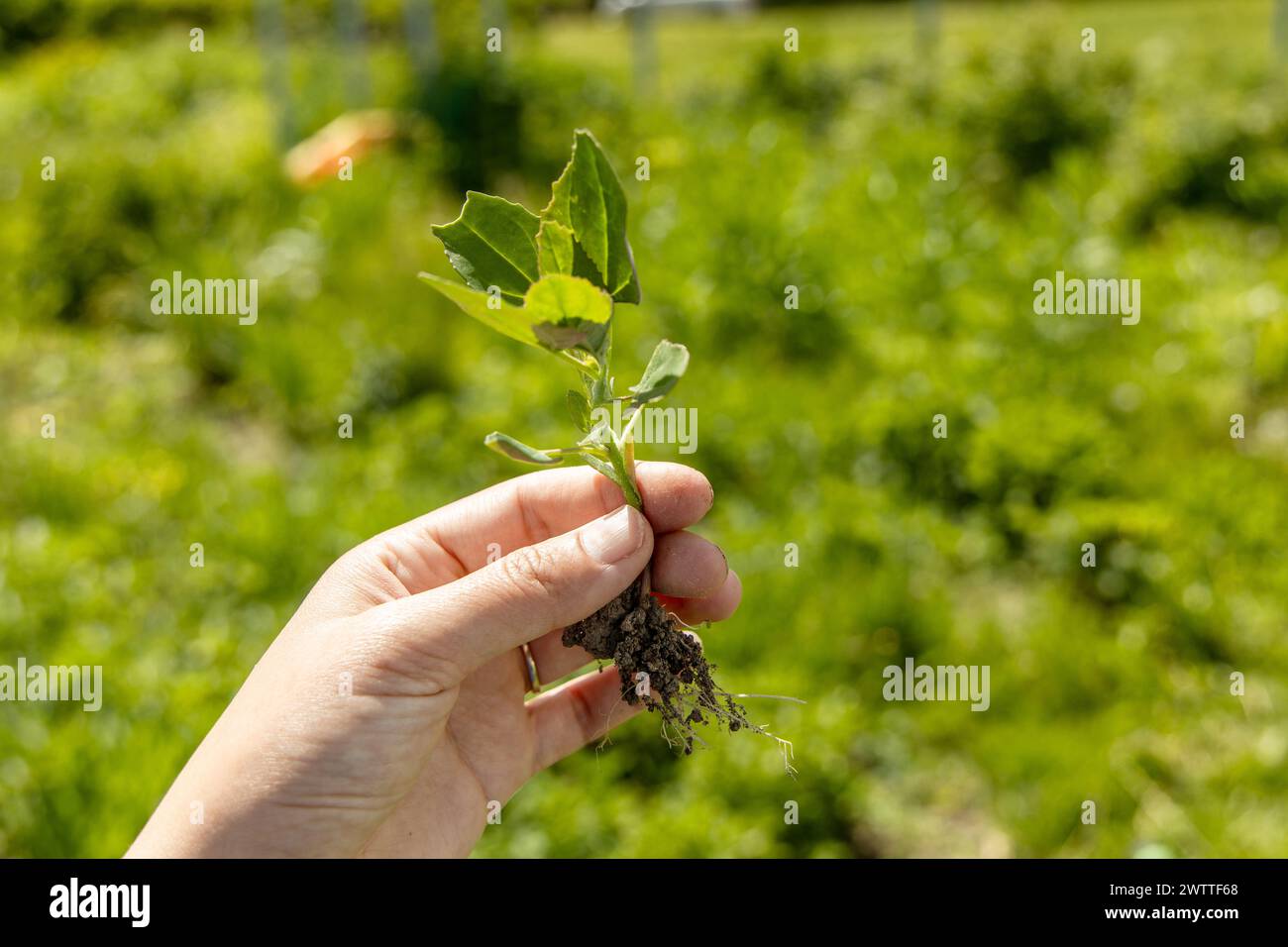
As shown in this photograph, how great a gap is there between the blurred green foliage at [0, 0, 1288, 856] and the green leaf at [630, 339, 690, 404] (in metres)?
0.76

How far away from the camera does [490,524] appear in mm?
2055

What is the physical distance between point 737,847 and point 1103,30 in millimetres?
11728

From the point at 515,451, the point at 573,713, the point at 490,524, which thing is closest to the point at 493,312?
the point at 515,451

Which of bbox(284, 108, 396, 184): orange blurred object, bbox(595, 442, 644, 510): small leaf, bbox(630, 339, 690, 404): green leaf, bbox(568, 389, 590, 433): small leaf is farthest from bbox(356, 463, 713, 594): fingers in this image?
bbox(284, 108, 396, 184): orange blurred object

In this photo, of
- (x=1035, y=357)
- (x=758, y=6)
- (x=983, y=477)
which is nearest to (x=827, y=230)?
(x=1035, y=357)

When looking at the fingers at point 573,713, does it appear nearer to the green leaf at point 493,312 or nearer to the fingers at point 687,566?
the fingers at point 687,566

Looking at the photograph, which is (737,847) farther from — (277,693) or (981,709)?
(277,693)

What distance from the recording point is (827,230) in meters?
5.60

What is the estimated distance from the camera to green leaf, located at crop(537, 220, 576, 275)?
146cm

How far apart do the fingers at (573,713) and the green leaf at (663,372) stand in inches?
34.6

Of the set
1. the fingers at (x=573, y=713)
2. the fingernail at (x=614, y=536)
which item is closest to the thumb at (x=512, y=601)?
the fingernail at (x=614, y=536)

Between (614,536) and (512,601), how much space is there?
18cm

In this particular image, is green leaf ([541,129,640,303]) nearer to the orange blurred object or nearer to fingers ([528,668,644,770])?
fingers ([528,668,644,770])

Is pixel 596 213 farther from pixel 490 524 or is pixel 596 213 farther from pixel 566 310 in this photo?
pixel 490 524
